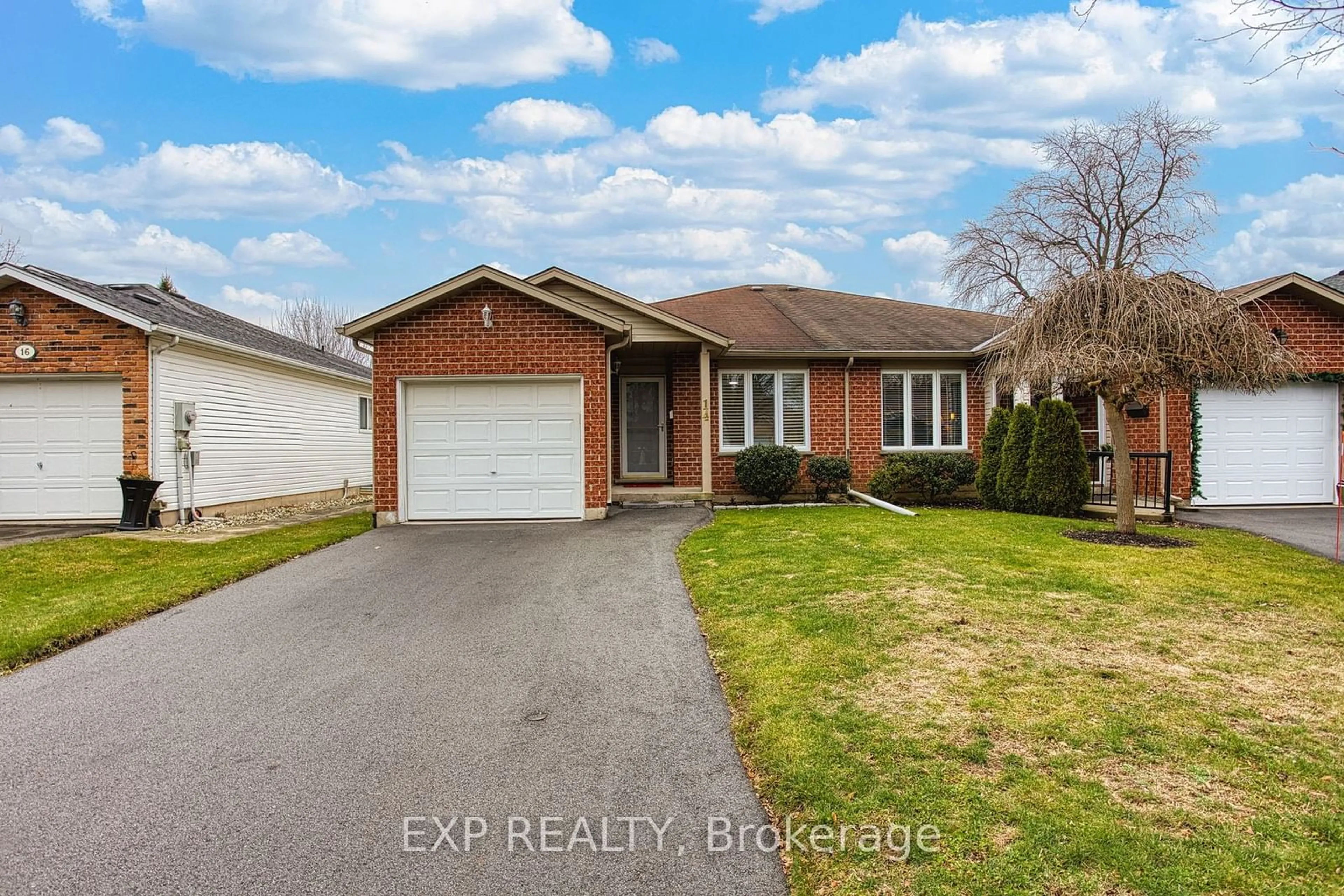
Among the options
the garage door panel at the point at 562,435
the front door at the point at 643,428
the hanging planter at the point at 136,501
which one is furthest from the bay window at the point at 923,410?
the hanging planter at the point at 136,501

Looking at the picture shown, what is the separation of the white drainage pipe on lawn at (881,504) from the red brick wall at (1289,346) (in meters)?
4.65

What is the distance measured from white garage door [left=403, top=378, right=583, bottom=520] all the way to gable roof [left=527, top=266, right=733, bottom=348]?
1979 millimetres

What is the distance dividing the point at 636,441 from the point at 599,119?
337 inches

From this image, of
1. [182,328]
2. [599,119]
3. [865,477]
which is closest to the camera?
[182,328]

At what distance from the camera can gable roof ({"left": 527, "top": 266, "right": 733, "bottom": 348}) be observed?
13516 millimetres

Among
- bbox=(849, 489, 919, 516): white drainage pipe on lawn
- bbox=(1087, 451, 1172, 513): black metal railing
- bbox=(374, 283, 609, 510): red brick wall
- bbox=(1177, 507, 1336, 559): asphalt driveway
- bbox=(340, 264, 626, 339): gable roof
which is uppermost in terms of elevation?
bbox=(340, 264, 626, 339): gable roof

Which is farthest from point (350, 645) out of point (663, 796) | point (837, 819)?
point (837, 819)

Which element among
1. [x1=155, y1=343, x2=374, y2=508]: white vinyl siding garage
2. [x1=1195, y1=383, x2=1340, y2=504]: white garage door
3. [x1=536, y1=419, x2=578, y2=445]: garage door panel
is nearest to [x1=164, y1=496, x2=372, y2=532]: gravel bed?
[x1=155, y1=343, x2=374, y2=508]: white vinyl siding garage

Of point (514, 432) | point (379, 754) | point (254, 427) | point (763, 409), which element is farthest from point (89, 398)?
point (379, 754)

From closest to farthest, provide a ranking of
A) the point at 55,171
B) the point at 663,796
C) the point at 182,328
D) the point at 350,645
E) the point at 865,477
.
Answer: the point at 663,796 < the point at 350,645 < the point at 182,328 < the point at 865,477 < the point at 55,171

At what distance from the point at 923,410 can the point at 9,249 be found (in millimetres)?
32368

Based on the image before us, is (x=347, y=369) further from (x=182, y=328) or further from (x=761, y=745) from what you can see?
(x=761, y=745)

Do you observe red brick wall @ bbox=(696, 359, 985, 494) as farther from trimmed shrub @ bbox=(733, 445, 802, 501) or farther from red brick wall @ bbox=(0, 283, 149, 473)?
red brick wall @ bbox=(0, 283, 149, 473)

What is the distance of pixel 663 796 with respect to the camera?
138 inches
